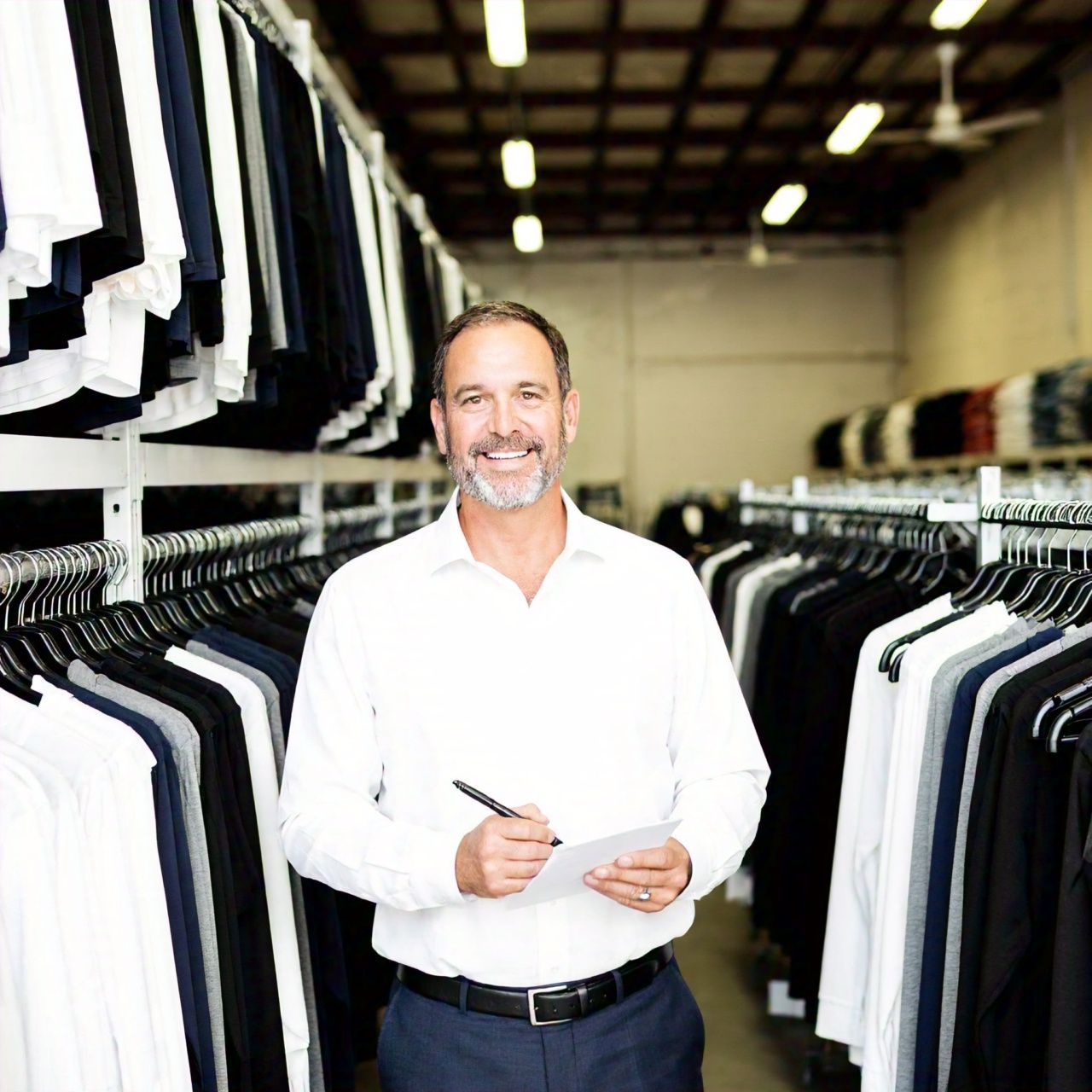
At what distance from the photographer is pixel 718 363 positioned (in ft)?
47.3

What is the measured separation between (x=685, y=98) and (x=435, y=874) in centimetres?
898

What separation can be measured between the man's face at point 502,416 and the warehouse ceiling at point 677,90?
648 cm

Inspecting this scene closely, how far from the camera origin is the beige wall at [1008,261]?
9.16 metres

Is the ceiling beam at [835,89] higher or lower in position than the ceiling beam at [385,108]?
lower

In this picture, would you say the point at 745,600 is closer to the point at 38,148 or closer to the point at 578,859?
the point at 578,859

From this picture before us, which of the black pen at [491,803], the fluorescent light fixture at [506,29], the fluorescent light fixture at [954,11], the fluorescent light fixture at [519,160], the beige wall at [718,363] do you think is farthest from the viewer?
the beige wall at [718,363]

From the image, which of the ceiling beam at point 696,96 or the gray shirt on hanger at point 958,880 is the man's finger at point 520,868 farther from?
the ceiling beam at point 696,96

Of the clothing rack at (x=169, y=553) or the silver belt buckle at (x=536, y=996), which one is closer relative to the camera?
the silver belt buckle at (x=536, y=996)

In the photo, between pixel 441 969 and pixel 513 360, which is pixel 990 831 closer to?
pixel 441 969

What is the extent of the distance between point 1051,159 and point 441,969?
30.6 ft

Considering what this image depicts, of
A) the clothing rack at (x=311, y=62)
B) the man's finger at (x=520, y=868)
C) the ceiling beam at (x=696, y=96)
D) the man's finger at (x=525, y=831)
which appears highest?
the ceiling beam at (x=696, y=96)

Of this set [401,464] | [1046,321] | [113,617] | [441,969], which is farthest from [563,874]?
[1046,321]

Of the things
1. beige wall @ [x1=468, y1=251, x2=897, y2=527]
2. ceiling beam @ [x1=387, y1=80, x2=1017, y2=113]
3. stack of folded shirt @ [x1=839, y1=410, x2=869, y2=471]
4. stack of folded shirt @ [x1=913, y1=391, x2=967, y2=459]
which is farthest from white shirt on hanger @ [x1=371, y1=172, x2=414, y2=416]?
beige wall @ [x1=468, y1=251, x2=897, y2=527]

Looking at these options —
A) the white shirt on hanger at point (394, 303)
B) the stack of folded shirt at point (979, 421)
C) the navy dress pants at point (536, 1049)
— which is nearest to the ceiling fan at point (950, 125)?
the stack of folded shirt at point (979, 421)
